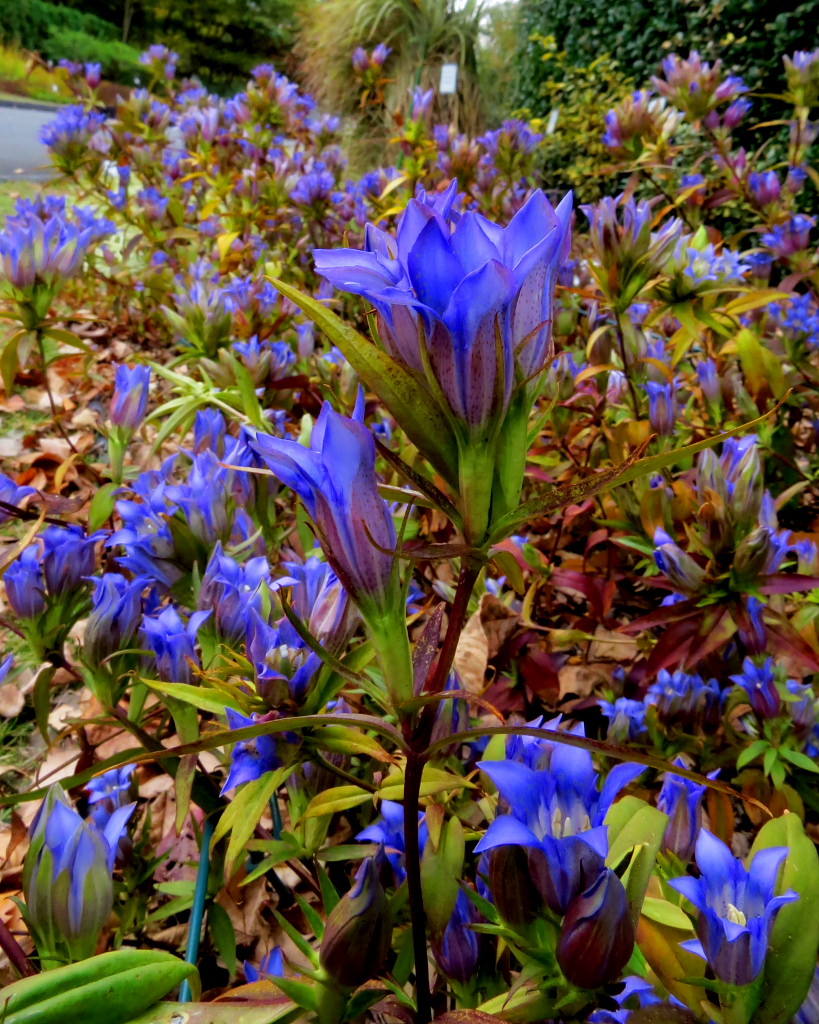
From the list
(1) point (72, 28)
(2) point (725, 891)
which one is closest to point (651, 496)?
(2) point (725, 891)

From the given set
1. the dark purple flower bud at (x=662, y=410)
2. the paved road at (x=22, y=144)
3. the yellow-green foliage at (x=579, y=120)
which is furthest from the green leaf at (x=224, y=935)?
the paved road at (x=22, y=144)

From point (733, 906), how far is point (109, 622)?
1.91 ft

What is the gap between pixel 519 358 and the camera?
387 mm

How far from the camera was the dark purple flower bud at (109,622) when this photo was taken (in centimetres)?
71

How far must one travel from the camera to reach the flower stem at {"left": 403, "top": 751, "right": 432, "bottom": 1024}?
438mm

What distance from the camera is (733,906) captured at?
47 cm

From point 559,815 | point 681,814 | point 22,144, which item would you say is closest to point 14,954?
point 559,815

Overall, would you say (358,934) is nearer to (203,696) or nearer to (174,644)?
(203,696)

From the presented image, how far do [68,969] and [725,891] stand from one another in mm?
411

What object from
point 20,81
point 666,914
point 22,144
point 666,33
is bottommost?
point 666,914

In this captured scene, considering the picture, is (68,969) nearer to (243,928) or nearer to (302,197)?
(243,928)

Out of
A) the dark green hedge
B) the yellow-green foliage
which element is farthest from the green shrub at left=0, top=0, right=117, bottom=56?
the yellow-green foliage

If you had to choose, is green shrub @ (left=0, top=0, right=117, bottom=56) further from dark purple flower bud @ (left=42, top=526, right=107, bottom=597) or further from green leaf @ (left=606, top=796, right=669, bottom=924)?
green leaf @ (left=606, top=796, right=669, bottom=924)

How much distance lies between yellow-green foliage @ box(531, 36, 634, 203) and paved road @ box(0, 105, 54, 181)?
312 cm
